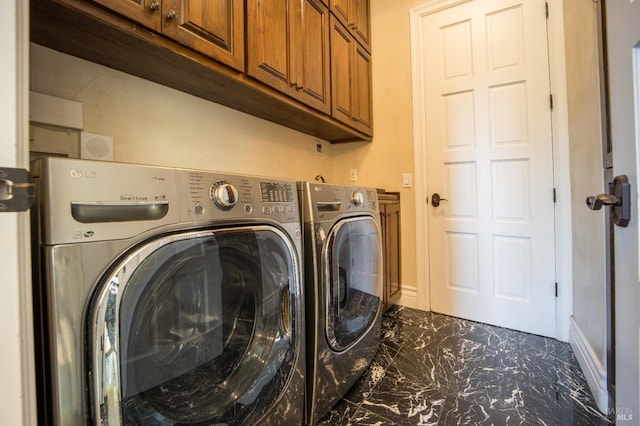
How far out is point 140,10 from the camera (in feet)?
2.92

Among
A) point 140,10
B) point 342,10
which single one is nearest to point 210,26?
point 140,10

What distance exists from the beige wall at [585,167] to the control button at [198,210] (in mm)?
1640

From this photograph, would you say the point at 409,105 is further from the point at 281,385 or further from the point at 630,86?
the point at 281,385

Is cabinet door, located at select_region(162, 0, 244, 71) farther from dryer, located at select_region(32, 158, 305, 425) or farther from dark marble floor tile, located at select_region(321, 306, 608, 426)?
dark marble floor tile, located at select_region(321, 306, 608, 426)

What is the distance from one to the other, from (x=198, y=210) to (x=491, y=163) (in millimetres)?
2118

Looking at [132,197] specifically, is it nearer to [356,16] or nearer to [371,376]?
[371,376]

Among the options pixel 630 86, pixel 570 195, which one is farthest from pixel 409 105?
pixel 630 86

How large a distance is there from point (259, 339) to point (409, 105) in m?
2.15

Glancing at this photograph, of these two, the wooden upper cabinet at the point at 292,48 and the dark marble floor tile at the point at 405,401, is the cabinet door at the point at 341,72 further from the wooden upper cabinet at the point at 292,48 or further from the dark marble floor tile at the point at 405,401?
the dark marble floor tile at the point at 405,401

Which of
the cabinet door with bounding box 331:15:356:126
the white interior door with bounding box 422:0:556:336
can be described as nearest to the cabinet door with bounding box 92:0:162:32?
the cabinet door with bounding box 331:15:356:126

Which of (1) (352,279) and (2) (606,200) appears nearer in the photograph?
(2) (606,200)

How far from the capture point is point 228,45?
1165 millimetres

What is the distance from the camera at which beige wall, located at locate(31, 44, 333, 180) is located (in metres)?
1.03

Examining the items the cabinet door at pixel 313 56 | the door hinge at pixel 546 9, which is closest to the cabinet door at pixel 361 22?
the cabinet door at pixel 313 56
